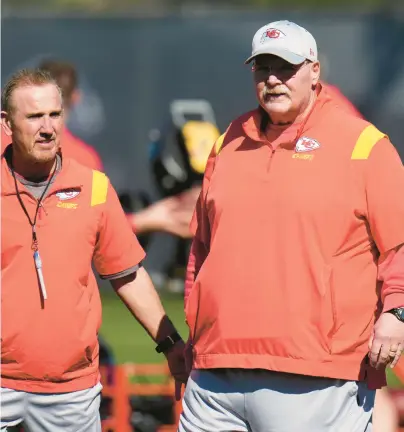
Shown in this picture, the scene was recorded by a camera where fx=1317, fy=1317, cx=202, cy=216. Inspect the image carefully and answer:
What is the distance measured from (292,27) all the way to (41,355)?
1.55m

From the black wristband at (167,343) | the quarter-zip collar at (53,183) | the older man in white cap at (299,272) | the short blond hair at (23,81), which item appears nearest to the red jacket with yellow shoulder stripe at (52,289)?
the quarter-zip collar at (53,183)

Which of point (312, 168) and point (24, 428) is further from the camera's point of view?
point (24, 428)

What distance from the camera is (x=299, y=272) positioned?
15.3 ft

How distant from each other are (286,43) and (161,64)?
7.74m

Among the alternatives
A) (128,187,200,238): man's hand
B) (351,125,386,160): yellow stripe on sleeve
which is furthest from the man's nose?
(128,187,200,238): man's hand

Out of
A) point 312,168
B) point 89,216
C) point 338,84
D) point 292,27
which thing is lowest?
point 338,84

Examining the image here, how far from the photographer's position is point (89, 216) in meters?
5.10

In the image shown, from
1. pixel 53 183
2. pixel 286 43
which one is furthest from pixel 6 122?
pixel 286 43

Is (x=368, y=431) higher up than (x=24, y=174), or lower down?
lower down

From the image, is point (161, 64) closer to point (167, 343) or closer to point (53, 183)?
point (167, 343)

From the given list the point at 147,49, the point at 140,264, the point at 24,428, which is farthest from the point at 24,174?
the point at 147,49

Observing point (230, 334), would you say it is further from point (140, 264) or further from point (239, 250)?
point (140, 264)

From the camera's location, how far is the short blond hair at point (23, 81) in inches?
199

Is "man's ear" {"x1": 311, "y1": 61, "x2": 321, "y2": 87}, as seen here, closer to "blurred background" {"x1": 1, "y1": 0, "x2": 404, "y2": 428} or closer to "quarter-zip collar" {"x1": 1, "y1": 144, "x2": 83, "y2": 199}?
"quarter-zip collar" {"x1": 1, "y1": 144, "x2": 83, "y2": 199}
